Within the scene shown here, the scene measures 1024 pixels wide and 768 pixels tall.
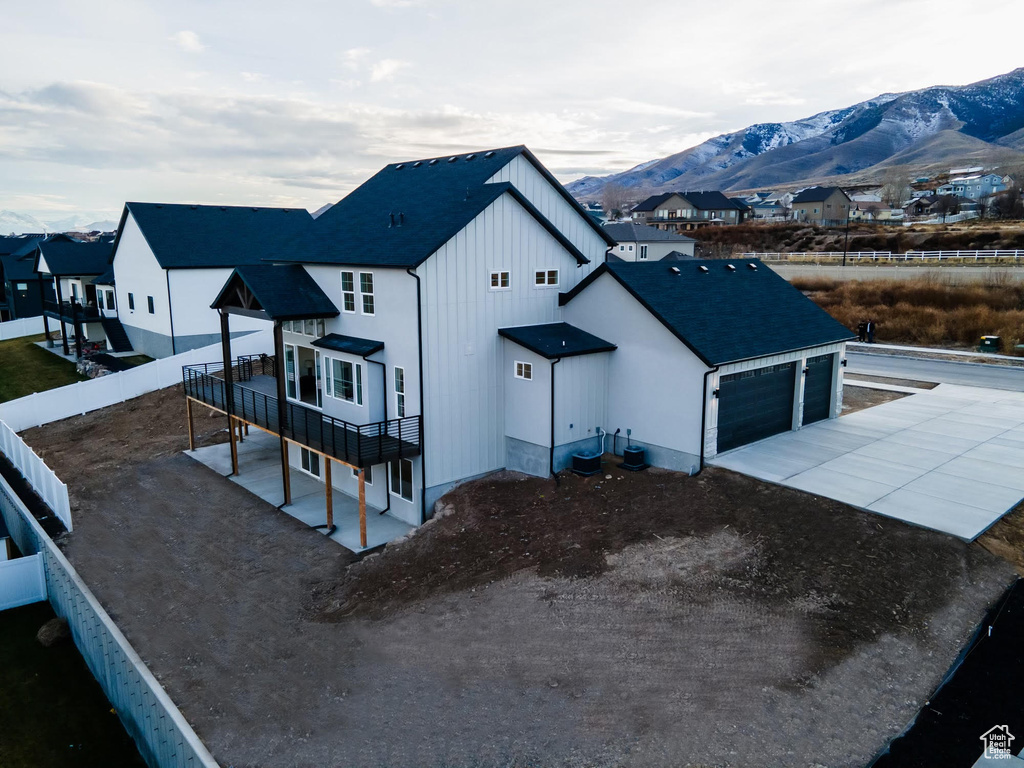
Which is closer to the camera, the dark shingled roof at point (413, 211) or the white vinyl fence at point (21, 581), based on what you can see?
the white vinyl fence at point (21, 581)

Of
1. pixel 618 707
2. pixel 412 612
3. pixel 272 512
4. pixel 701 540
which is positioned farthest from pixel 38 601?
pixel 701 540

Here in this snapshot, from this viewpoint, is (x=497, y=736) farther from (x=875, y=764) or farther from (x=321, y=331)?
(x=321, y=331)

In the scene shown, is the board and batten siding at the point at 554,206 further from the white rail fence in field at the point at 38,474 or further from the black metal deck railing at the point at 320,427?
the white rail fence in field at the point at 38,474

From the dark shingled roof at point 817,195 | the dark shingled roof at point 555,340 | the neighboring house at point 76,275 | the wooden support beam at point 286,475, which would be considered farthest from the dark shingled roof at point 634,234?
the dark shingled roof at point 817,195

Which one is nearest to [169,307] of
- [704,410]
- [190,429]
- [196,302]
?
[196,302]

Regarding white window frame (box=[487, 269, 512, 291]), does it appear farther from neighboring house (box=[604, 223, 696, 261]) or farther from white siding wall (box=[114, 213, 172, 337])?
neighboring house (box=[604, 223, 696, 261])
